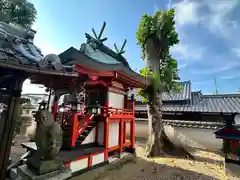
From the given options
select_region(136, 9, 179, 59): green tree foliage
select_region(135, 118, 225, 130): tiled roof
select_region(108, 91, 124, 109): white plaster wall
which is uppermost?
select_region(136, 9, 179, 59): green tree foliage

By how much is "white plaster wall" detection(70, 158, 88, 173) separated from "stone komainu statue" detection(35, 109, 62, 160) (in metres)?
2.06

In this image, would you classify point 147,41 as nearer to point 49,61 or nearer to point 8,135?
point 49,61

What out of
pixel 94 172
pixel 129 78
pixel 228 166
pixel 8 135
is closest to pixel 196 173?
pixel 228 166

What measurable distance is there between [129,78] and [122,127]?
2.57 metres

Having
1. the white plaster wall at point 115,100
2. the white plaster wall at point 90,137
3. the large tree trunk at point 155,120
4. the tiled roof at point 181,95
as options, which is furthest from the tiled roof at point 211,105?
the white plaster wall at point 90,137

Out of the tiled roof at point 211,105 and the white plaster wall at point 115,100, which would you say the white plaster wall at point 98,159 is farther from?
the tiled roof at point 211,105

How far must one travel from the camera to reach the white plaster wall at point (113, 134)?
669 centimetres

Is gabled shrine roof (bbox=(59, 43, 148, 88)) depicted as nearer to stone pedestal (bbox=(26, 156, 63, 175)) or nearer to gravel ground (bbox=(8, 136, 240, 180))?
stone pedestal (bbox=(26, 156, 63, 175))

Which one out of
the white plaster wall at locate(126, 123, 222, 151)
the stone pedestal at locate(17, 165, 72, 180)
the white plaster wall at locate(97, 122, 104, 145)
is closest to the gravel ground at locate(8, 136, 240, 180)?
the white plaster wall at locate(97, 122, 104, 145)

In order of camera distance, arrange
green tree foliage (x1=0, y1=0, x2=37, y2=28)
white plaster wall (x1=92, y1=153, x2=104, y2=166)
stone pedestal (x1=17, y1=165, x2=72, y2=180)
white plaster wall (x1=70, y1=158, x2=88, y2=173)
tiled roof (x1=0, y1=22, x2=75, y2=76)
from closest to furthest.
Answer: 1. tiled roof (x1=0, y1=22, x2=75, y2=76)
2. stone pedestal (x1=17, y1=165, x2=72, y2=180)
3. white plaster wall (x1=70, y1=158, x2=88, y2=173)
4. white plaster wall (x1=92, y1=153, x2=104, y2=166)
5. green tree foliage (x1=0, y1=0, x2=37, y2=28)

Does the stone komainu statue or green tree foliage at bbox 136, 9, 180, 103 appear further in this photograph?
green tree foliage at bbox 136, 9, 180, 103

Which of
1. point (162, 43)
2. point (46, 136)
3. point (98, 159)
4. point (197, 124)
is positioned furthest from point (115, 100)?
point (197, 124)

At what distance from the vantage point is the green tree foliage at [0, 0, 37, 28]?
8.68 m

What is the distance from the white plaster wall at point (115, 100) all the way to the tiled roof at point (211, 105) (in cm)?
637
